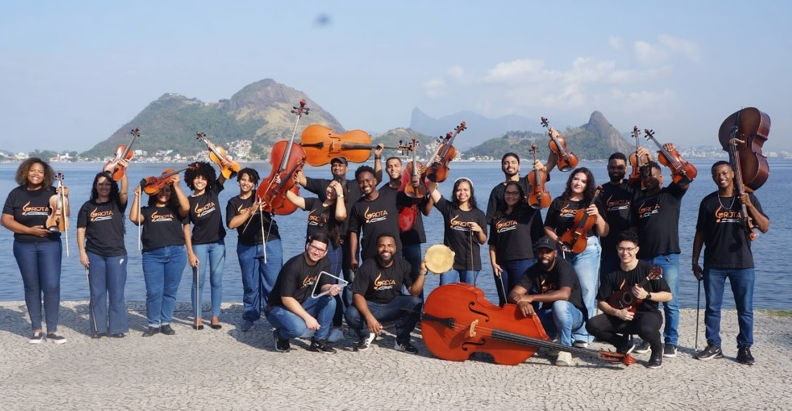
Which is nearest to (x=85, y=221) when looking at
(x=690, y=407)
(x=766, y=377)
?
(x=690, y=407)

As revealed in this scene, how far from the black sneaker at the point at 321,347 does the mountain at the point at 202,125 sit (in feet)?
366

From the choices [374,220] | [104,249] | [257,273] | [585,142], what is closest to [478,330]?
[374,220]

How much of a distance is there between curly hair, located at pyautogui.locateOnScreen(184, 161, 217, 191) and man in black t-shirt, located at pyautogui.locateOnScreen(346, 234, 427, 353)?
1.98 m

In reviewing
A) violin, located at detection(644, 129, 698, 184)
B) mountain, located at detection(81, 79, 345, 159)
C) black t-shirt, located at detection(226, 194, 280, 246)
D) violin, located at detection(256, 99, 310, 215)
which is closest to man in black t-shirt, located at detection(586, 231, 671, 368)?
violin, located at detection(644, 129, 698, 184)

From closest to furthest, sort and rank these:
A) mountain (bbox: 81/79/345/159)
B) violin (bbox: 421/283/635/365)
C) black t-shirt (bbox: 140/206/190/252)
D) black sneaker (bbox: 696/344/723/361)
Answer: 1. violin (bbox: 421/283/635/365)
2. black sneaker (bbox: 696/344/723/361)
3. black t-shirt (bbox: 140/206/190/252)
4. mountain (bbox: 81/79/345/159)

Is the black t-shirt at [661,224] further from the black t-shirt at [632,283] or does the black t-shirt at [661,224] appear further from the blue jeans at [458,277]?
the blue jeans at [458,277]

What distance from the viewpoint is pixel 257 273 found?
7.50 meters

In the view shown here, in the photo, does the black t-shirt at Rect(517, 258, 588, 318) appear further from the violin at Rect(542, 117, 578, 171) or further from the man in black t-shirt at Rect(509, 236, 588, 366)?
the violin at Rect(542, 117, 578, 171)

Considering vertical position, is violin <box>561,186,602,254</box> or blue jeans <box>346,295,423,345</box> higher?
violin <box>561,186,602,254</box>

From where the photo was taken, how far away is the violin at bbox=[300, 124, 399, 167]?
7969 millimetres

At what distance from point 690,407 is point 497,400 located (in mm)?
1344

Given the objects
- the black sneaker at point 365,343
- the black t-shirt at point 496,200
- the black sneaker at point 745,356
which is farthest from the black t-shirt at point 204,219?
the black sneaker at point 745,356

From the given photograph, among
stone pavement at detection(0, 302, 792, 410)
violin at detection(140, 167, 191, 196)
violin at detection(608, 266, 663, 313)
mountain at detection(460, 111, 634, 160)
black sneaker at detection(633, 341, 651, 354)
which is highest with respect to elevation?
mountain at detection(460, 111, 634, 160)

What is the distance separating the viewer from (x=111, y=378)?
5863 millimetres
